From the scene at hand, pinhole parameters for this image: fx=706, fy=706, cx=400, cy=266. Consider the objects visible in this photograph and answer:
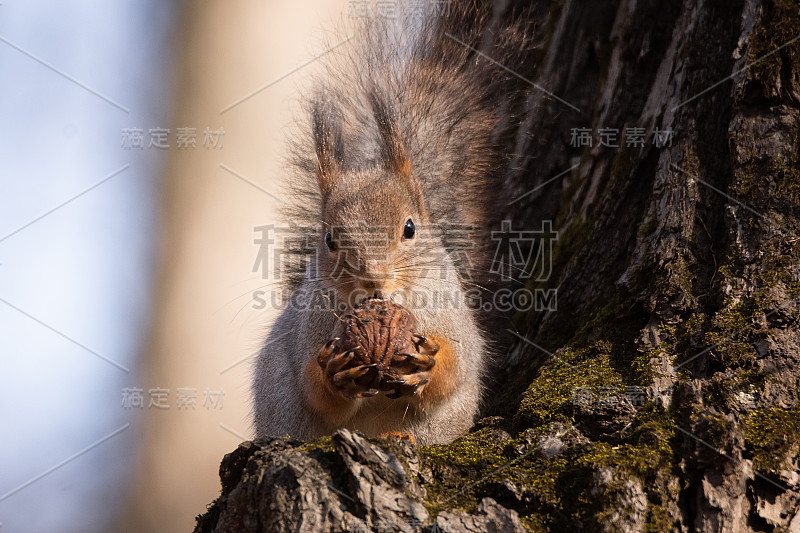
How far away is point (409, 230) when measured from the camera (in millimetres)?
2352

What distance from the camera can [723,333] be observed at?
1.70 meters

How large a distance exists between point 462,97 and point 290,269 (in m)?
0.99

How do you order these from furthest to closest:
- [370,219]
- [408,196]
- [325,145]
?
[325,145], [408,196], [370,219]

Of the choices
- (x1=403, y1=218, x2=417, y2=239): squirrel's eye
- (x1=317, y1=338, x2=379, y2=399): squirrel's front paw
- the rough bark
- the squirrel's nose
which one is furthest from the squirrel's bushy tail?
(x1=317, y1=338, x2=379, y2=399): squirrel's front paw

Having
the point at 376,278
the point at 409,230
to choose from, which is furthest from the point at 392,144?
the point at 376,278

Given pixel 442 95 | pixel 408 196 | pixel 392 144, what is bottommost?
pixel 408 196

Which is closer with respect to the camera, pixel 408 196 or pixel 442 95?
pixel 408 196

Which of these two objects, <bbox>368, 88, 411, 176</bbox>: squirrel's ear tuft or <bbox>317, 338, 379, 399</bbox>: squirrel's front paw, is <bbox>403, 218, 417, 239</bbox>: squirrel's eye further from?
<bbox>317, 338, 379, 399</bbox>: squirrel's front paw

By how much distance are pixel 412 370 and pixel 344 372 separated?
0.76ft

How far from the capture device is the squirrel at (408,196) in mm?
2322

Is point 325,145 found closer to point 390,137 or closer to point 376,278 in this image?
point 390,137

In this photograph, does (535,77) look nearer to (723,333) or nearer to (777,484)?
(723,333)

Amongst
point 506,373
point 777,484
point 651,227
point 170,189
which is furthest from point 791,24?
point 170,189

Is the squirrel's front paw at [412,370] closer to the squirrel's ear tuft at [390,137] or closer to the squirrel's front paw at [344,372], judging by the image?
the squirrel's front paw at [344,372]
